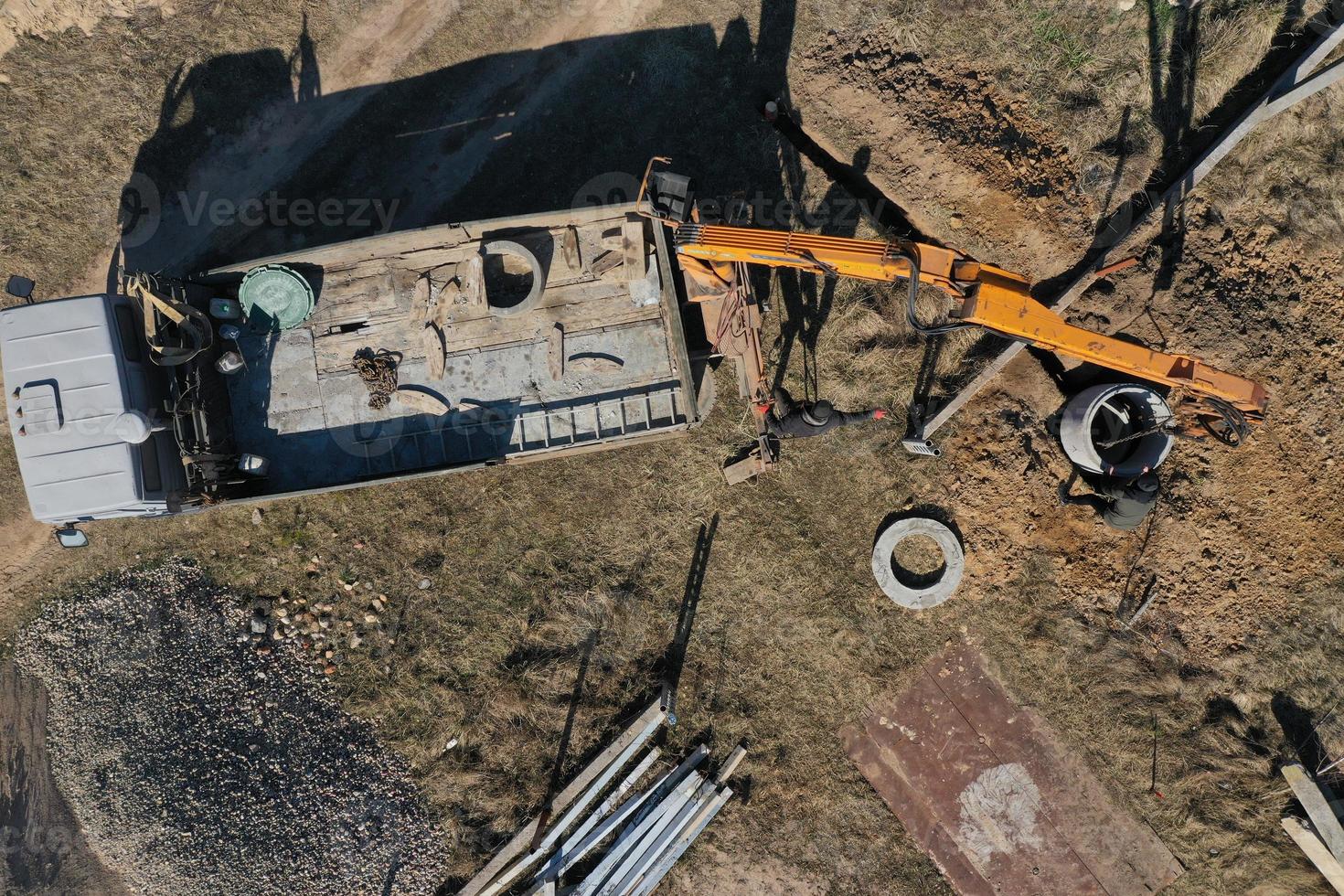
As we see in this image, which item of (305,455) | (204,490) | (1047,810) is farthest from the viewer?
(1047,810)

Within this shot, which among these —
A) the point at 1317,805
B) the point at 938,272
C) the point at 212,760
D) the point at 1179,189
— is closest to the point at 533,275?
the point at 938,272

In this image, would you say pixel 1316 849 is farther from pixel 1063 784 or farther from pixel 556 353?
pixel 556 353

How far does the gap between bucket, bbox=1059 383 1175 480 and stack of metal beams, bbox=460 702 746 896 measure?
8621 mm

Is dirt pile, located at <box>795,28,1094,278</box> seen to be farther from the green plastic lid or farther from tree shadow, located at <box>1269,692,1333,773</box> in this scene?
the green plastic lid

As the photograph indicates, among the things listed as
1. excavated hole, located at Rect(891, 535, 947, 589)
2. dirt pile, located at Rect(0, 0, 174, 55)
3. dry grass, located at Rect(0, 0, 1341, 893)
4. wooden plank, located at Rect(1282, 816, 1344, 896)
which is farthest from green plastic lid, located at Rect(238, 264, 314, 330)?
wooden plank, located at Rect(1282, 816, 1344, 896)

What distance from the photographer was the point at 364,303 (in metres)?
12.5

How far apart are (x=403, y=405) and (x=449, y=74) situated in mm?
7293

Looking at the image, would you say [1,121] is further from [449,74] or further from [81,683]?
[81,683]

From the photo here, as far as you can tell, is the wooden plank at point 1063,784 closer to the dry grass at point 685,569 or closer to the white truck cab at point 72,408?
the dry grass at point 685,569

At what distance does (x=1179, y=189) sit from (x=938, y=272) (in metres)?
5.65

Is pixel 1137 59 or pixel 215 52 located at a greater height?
pixel 215 52

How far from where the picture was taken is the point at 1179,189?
1342 centimetres

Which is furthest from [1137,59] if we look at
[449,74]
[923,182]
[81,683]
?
[81,683]

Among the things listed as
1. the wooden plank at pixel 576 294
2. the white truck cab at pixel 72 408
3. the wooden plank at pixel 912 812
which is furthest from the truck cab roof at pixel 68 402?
the wooden plank at pixel 912 812
